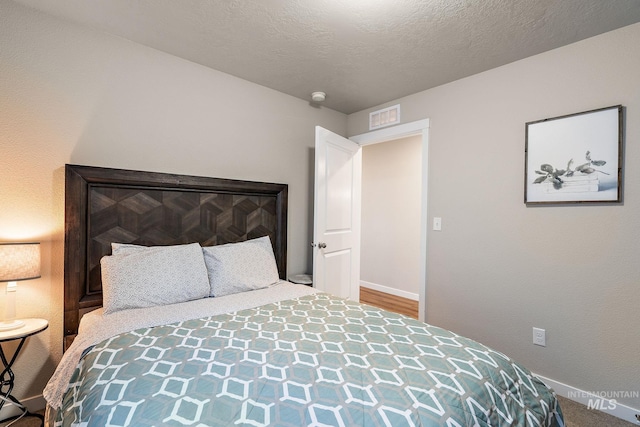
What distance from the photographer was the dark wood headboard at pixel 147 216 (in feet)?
6.24

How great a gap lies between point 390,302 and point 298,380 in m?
3.46

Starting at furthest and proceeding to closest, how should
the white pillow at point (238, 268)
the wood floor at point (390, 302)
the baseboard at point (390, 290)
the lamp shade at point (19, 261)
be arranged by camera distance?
1. the baseboard at point (390, 290)
2. the wood floor at point (390, 302)
3. the white pillow at point (238, 268)
4. the lamp shade at point (19, 261)

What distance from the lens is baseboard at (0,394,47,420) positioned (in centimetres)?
179

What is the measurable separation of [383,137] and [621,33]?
1.89 metres

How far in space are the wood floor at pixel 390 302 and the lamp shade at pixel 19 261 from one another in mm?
3493

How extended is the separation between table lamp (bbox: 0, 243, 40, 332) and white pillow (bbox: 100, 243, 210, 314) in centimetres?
32

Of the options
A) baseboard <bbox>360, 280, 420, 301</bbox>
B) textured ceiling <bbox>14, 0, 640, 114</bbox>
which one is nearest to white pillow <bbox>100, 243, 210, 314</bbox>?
textured ceiling <bbox>14, 0, 640, 114</bbox>

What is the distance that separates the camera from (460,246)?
2699 millimetres

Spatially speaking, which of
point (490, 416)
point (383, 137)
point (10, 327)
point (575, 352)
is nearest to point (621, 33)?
point (383, 137)

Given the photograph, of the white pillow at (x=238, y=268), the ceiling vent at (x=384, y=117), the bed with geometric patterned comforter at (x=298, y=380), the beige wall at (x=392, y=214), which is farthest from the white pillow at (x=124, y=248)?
the beige wall at (x=392, y=214)

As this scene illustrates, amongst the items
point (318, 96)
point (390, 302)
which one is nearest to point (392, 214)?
point (390, 302)

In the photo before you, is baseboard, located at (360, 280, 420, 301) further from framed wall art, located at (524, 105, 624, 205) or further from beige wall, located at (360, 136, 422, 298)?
framed wall art, located at (524, 105, 624, 205)

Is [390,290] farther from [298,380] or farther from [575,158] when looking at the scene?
[298,380]

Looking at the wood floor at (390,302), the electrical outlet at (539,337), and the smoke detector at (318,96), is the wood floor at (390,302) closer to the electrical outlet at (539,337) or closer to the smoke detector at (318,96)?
the electrical outlet at (539,337)
